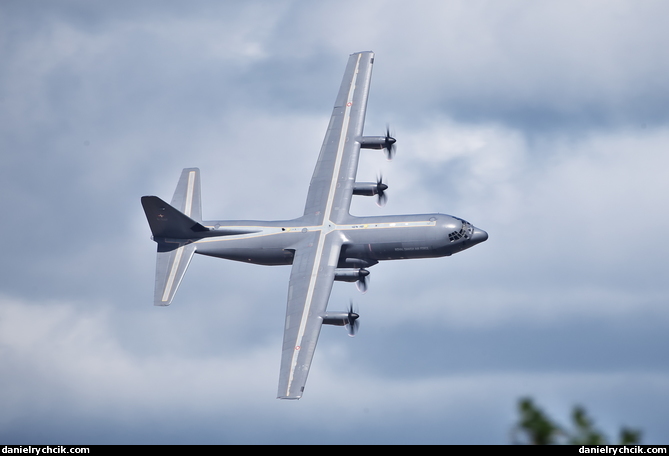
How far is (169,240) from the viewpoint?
8094cm

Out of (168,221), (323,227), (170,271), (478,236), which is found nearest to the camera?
(478,236)

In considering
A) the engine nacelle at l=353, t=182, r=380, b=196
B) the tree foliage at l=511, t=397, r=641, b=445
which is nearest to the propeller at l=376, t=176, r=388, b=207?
the engine nacelle at l=353, t=182, r=380, b=196

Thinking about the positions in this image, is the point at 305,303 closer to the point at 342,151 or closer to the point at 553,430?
the point at 342,151

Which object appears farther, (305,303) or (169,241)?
(169,241)

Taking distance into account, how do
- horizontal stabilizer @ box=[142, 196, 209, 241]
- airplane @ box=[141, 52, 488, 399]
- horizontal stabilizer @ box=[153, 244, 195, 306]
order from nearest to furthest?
airplane @ box=[141, 52, 488, 399] < horizontal stabilizer @ box=[153, 244, 195, 306] < horizontal stabilizer @ box=[142, 196, 209, 241]

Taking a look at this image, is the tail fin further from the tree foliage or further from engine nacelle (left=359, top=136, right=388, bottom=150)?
the tree foliage

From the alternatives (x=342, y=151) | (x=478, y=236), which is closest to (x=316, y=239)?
(x=342, y=151)

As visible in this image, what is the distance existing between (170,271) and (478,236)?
28831 millimetres

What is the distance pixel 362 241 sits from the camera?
75938 mm

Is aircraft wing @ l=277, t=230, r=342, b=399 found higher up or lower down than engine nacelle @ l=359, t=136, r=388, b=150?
lower down

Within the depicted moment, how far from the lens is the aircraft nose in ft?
251
